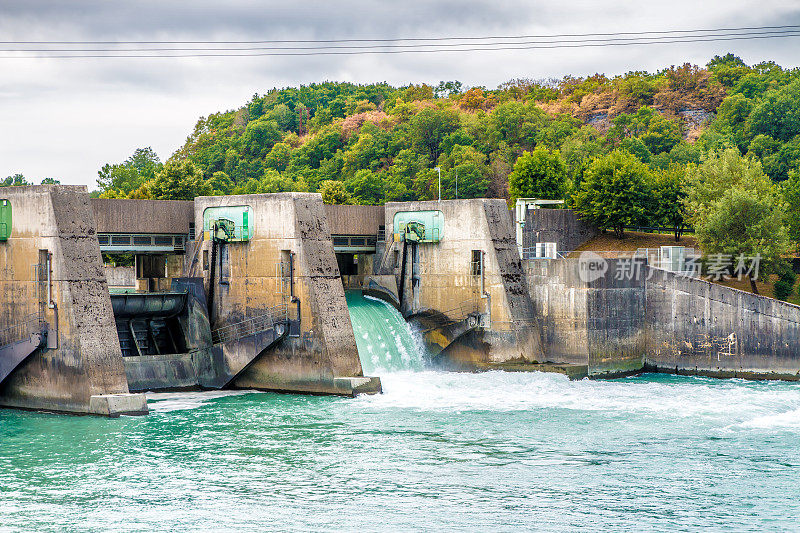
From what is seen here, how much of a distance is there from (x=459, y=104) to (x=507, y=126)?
25199 mm

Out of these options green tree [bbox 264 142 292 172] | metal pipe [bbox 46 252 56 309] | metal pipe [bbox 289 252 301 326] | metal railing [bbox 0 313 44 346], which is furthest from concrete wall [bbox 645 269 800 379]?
green tree [bbox 264 142 292 172]

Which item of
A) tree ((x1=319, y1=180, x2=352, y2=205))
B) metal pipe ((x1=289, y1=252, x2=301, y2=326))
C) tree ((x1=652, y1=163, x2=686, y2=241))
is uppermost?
tree ((x1=319, y1=180, x2=352, y2=205))

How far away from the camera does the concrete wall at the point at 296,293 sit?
37.8 m

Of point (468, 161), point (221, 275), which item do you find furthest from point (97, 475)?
point (468, 161)

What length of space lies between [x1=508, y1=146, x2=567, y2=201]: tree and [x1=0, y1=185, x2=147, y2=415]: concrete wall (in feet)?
126

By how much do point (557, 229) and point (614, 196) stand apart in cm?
405

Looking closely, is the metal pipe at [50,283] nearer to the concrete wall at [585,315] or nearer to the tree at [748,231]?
the concrete wall at [585,315]

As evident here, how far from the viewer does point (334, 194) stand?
74.5 metres

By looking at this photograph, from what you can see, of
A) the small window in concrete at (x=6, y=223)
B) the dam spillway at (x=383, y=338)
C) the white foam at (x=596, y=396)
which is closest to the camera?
the white foam at (x=596, y=396)

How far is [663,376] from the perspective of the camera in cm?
4469

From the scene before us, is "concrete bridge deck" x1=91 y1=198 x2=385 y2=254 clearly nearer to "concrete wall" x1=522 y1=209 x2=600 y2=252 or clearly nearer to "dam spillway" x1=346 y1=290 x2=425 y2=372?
"dam spillway" x1=346 y1=290 x2=425 y2=372

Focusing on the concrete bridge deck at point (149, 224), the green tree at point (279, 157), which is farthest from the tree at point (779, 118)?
the concrete bridge deck at point (149, 224)

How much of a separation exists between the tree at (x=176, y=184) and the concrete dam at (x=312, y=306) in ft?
78.9

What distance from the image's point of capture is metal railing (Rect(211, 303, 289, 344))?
38.6 meters
